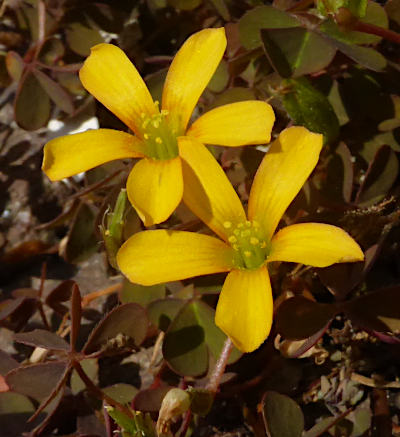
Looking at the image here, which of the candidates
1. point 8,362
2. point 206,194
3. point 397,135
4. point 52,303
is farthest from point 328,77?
point 8,362

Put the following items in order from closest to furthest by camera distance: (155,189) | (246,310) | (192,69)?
(246,310)
(155,189)
(192,69)

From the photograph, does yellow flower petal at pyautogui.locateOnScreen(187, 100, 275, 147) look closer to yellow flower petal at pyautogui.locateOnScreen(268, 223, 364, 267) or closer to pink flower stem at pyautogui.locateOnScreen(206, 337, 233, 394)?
yellow flower petal at pyautogui.locateOnScreen(268, 223, 364, 267)

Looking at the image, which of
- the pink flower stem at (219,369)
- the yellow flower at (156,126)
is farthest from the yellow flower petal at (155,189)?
the pink flower stem at (219,369)

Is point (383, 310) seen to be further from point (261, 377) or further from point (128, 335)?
point (128, 335)

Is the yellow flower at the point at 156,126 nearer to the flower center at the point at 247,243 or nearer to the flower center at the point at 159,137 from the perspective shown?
the flower center at the point at 159,137

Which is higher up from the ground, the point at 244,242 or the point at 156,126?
the point at 156,126

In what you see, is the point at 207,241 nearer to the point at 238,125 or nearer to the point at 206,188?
the point at 206,188

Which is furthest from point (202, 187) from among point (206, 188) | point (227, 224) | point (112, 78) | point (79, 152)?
point (112, 78)
